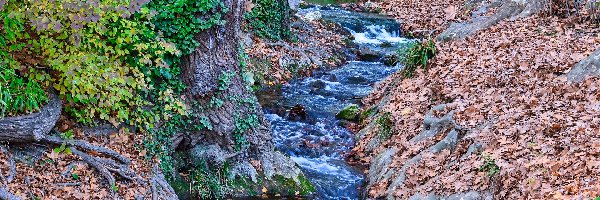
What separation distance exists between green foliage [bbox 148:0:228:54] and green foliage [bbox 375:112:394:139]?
15.4 feet

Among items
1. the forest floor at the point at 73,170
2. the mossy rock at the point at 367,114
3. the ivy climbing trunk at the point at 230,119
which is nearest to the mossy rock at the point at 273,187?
the ivy climbing trunk at the point at 230,119

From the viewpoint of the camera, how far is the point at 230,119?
994 centimetres

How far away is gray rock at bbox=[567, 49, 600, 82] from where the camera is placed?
963 cm

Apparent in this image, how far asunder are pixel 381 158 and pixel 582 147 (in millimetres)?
4775

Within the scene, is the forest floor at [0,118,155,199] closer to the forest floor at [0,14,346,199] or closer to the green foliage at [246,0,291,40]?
the forest floor at [0,14,346,199]

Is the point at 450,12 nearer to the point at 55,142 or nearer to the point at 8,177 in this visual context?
the point at 55,142

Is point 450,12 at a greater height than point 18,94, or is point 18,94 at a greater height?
point 18,94

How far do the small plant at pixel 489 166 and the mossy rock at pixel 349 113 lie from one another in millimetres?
6759

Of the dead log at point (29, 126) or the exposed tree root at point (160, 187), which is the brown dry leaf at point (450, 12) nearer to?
the exposed tree root at point (160, 187)

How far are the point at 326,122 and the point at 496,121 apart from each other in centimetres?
582

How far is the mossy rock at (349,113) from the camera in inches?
579

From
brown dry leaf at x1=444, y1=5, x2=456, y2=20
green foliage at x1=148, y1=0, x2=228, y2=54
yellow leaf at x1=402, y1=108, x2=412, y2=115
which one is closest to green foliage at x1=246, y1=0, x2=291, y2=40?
yellow leaf at x1=402, y1=108, x2=412, y2=115

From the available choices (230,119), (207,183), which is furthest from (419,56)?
(207,183)

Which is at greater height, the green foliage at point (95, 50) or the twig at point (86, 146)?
the green foliage at point (95, 50)
